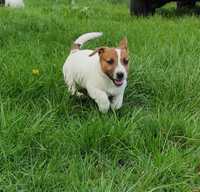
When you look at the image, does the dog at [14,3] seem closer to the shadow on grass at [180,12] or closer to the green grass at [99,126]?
the shadow on grass at [180,12]

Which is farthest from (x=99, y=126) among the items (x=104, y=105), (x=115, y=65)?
(x=115, y=65)

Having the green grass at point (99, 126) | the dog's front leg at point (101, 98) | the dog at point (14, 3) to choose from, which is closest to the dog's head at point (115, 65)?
the dog's front leg at point (101, 98)

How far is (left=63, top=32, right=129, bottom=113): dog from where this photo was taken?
372 cm

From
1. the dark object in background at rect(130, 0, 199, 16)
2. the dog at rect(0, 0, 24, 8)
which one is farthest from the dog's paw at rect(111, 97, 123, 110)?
the dog at rect(0, 0, 24, 8)

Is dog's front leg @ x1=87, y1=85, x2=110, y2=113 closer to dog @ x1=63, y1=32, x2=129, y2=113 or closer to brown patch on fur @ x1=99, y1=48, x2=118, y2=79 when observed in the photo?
dog @ x1=63, y1=32, x2=129, y2=113

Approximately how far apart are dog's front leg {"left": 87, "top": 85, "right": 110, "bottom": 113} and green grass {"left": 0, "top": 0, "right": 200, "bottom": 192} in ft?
0.19

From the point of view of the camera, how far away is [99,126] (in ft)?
11.7

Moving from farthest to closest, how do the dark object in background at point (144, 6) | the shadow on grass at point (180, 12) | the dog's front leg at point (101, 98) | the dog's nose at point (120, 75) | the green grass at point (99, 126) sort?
1. the shadow on grass at point (180, 12)
2. the dark object in background at point (144, 6)
3. the dog's front leg at point (101, 98)
4. the dog's nose at point (120, 75)
5. the green grass at point (99, 126)

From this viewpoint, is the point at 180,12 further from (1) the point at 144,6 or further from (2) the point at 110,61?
(2) the point at 110,61

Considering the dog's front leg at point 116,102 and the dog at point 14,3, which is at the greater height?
the dog at point 14,3

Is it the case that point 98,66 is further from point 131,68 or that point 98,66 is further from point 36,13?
point 36,13

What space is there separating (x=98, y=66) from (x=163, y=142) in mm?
758

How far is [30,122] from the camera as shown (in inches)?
142

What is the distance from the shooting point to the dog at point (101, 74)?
372cm
